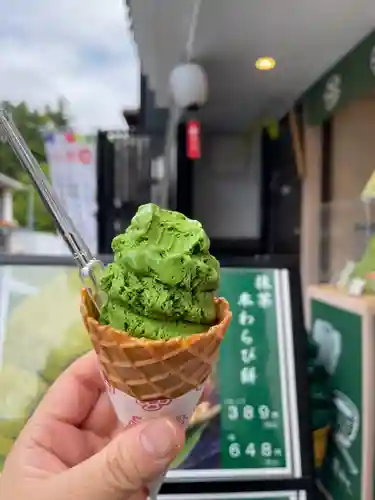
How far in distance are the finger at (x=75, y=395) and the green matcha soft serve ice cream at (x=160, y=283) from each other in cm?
31

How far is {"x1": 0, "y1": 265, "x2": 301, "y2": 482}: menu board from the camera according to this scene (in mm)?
1562

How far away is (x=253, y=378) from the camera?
5.30ft

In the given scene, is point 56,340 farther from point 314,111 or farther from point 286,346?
point 314,111

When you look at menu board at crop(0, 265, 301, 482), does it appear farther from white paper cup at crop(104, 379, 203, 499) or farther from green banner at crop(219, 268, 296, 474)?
white paper cup at crop(104, 379, 203, 499)

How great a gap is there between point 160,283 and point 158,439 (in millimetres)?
269

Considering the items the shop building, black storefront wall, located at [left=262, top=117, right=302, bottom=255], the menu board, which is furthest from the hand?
black storefront wall, located at [left=262, top=117, right=302, bottom=255]

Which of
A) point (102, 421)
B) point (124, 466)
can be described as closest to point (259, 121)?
point (102, 421)

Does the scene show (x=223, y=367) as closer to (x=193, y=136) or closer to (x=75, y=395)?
(x=75, y=395)

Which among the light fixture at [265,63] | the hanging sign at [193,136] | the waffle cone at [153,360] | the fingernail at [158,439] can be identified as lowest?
the fingernail at [158,439]

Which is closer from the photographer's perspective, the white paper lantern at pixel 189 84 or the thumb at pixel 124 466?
the thumb at pixel 124 466

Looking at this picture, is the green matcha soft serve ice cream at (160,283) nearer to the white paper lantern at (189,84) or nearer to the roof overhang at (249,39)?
the roof overhang at (249,39)

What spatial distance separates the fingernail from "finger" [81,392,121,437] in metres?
0.40

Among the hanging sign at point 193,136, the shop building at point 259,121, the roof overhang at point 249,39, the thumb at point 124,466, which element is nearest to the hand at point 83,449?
the thumb at point 124,466

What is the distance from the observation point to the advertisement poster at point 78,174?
370cm
